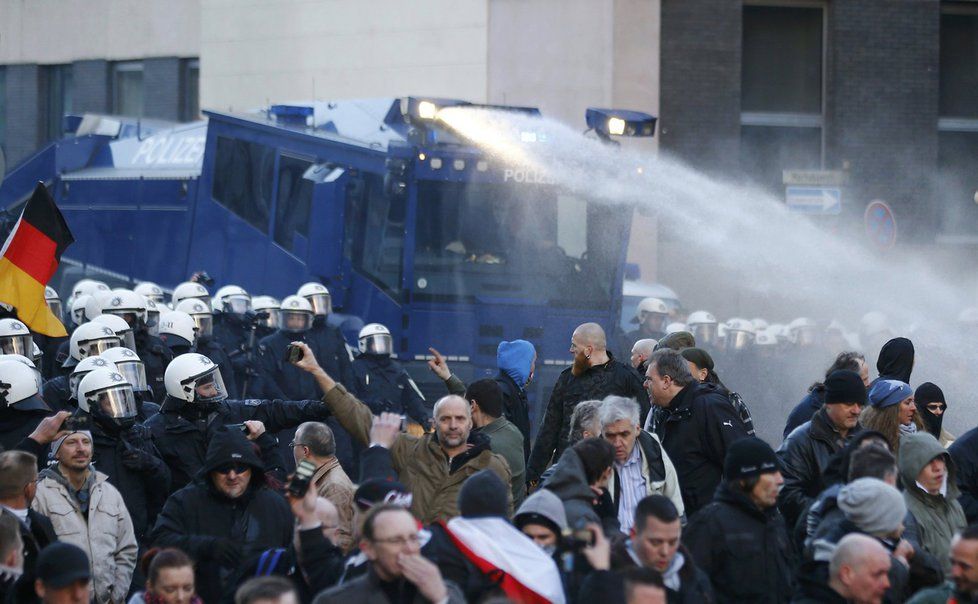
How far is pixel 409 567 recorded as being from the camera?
5.55 metres

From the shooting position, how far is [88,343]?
11516mm

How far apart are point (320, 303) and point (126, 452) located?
6844 mm

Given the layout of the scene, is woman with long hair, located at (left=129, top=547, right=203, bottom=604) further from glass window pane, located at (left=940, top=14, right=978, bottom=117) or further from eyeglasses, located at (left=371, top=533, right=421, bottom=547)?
glass window pane, located at (left=940, top=14, right=978, bottom=117)

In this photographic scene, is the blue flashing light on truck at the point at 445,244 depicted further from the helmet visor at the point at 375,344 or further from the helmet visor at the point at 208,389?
the helmet visor at the point at 208,389

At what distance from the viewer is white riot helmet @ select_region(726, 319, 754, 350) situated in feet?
62.5

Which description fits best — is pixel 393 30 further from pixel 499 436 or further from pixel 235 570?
pixel 235 570

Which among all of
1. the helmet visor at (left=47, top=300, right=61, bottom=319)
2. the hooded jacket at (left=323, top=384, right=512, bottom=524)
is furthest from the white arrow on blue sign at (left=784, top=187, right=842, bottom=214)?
the hooded jacket at (left=323, top=384, right=512, bottom=524)

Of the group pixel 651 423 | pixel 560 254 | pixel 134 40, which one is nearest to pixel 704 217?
pixel 560 254

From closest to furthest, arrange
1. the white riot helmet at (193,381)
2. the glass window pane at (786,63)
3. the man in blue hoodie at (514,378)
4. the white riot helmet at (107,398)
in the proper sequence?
the white riot helmet at (107,398) → the white riot helmet at (193,381) → the man in blue hoodie at (514,378) → the glass window pane at (786,63)

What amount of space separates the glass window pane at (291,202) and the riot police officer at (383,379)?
2.83 meters

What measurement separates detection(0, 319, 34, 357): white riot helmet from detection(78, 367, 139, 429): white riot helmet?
279 cm

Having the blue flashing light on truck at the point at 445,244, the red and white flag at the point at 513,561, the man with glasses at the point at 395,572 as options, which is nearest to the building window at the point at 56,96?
the blue flashing light on truck at the point at 445,244

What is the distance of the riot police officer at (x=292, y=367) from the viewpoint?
13383mm

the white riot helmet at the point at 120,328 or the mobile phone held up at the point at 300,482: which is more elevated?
the white riot helmet at the point at 120,328
